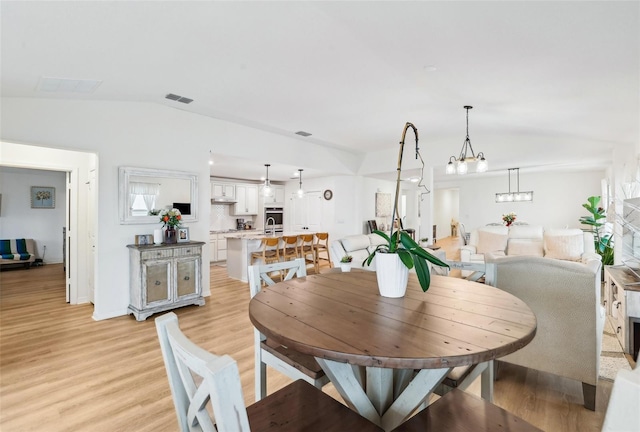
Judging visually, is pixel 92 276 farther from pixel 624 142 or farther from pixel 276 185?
pixel 624 142

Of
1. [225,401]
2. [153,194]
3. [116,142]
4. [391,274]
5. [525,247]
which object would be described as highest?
[116,142]

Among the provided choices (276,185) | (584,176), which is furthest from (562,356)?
(584,176)

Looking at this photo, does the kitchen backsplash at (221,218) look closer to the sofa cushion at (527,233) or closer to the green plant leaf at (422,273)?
the sofa cushion at (527,233)

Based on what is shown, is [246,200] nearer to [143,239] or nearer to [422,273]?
[143,239]

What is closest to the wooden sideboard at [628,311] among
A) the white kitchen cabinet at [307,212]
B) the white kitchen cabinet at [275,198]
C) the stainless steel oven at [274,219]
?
the white kitchen cabinet at [307,212]

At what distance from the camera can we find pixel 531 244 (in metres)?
5.45

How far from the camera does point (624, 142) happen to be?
4402mm

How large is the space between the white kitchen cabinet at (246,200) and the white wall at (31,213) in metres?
4.45

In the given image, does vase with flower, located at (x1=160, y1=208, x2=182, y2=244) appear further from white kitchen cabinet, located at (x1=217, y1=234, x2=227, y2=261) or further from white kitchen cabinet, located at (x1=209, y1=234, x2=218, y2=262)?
white kitchen cabinet, located at (x1=217, y1=234, x2=227, y2=261)

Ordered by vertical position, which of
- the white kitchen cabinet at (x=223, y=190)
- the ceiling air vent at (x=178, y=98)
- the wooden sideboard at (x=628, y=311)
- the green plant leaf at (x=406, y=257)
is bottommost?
the wooden sideboard at (x=628, y=311)

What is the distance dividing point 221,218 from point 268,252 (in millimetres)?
3278

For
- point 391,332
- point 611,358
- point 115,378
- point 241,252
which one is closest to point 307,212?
point 241,252

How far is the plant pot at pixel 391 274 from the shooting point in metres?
1.49

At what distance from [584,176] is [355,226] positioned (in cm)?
697
